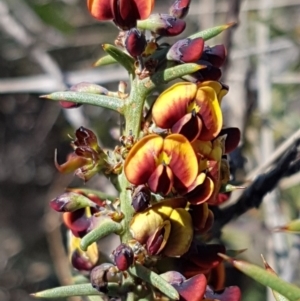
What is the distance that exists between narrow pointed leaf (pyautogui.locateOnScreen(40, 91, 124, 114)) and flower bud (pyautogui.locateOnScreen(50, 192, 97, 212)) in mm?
138

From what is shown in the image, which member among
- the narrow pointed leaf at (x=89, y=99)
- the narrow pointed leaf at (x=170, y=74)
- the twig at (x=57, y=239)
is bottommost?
the twig at (x=57, y=239)

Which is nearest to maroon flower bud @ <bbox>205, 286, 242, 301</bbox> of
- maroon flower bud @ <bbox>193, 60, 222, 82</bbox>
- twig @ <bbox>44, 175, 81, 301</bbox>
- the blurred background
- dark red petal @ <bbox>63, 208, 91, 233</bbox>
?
dark red petal @ <bbox>63, 208, 91, 233</bbox>

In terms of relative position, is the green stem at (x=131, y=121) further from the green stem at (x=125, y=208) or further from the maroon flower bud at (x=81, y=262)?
the maroon flower bud at (x=81, y=262)

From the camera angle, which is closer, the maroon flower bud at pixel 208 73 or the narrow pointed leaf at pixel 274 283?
the narrow pointed leaf at pixel 274 283

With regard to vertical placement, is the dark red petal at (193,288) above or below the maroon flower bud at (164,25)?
below

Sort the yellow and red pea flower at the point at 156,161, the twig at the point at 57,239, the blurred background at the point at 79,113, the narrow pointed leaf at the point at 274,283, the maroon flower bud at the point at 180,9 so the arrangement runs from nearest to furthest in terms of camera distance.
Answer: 1. the narrow pointed leaf at the point at 274,283
2. the yellow and red pea flower at the point at 156,161
3. the maroon flower bud at the point at 180,9
4. the blurred background at the point at 79,113
5. the twig at the point at 57,239

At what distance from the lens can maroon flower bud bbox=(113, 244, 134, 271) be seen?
865 millimetres

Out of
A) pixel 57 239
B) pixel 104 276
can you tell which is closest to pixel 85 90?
pixel 104 276

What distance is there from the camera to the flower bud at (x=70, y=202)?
93 cm

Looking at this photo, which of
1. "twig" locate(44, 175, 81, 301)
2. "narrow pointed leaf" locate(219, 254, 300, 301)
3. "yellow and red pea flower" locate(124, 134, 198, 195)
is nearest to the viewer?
"narrow pointed leaf" locate(219, 254, 300, 301)

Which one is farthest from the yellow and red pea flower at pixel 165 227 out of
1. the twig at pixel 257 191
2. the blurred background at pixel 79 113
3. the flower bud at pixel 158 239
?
the blurred background at pixel 79 113

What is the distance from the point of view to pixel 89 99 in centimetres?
92

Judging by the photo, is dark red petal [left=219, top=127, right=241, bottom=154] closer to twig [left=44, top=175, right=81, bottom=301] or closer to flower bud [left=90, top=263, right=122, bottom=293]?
flower bud [left=90, top=263, right=122, bottom=293]

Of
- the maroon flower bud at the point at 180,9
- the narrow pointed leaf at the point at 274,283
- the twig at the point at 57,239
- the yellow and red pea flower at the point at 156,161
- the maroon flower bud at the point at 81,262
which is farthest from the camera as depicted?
the twig at the point at 57,239
